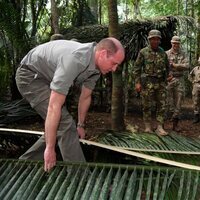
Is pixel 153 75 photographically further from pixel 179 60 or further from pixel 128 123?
pixel 128 123

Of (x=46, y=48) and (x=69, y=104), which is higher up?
(x=46, y=48)

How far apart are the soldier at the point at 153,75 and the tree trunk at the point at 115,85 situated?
108 centimetres

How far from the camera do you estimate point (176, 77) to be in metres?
7.86

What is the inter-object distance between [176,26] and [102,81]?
2.75 m

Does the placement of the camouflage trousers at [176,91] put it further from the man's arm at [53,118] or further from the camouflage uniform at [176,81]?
the man's arm at [53,118]

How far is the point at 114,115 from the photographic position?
5.48 meters

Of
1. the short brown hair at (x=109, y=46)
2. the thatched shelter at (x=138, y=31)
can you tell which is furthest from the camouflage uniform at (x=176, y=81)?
the short brown hair at (x=109, y=46)

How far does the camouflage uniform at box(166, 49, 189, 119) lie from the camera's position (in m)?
7.59

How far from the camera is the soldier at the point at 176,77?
7.55 metres

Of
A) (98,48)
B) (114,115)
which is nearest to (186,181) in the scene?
(98,48)

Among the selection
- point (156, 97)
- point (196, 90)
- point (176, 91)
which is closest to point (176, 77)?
point (176, 91)

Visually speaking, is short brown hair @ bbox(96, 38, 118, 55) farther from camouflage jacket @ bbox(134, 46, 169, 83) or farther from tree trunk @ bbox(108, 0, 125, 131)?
camouflage jacket @ bbox(134, 46, 169, 83)

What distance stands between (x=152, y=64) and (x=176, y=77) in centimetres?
157

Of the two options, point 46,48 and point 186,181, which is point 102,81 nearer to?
point 46,48
